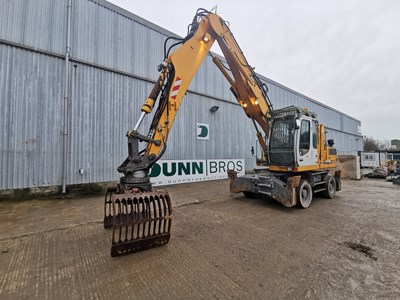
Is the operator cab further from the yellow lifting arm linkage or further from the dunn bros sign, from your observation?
the dunn bros sign

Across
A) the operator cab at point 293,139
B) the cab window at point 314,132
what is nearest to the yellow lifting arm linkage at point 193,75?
the operator cab at point 293,139

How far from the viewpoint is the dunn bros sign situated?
28.4 ft

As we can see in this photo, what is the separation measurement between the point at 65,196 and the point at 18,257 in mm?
4285

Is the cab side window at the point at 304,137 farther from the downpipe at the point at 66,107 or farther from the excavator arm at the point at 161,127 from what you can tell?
the downpipe at the point at 66,107

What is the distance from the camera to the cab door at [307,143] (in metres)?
5.21

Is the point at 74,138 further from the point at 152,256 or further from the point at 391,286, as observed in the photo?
the point at 391,286

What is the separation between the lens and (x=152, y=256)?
2.66 m

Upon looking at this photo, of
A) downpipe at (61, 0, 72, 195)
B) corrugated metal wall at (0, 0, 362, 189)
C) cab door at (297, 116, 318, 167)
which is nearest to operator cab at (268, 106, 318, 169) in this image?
cab door at (297, 116, 318, 167)

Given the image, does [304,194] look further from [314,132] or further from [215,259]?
[215,259]

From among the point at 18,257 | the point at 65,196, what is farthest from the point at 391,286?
the point at 65,196

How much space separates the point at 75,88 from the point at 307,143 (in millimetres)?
7614

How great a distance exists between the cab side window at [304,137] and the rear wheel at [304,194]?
32.4 inches

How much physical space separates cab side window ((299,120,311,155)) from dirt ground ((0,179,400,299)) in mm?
1642

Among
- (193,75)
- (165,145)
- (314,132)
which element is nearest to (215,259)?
(165,145)
